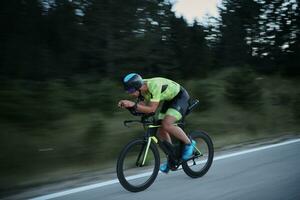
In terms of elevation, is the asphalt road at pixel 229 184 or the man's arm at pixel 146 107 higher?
the man's arm at pixel 146 107

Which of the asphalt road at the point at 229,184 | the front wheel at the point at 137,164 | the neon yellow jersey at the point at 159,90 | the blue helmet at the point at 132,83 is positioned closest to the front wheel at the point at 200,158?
the asphalt road at the point at 229,184

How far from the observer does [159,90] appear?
608cm

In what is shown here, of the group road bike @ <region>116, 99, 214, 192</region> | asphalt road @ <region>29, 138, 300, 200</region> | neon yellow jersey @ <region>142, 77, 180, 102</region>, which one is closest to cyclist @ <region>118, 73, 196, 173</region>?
neon yellow jersey @ <region>142, 77, 180, 102</region>

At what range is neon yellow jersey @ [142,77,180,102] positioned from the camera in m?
6.05

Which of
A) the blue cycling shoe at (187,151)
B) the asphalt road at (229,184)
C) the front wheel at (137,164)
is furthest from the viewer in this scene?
the blue cycling shoe at (187,151)

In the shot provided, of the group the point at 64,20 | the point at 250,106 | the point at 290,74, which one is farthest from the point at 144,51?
the point at 290,74

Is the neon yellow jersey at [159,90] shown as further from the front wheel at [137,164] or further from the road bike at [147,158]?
the front wheel at [137,164]

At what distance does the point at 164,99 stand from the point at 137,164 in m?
1.10

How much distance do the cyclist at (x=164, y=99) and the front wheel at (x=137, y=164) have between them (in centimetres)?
33

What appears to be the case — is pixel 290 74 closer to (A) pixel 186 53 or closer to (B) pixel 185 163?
(A) pixel 186 53

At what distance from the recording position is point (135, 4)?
17156mm

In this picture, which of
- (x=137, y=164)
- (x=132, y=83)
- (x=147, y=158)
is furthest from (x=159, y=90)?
(x=137, y=164)

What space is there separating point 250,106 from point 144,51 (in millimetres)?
5189

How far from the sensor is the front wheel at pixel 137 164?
589 cm
